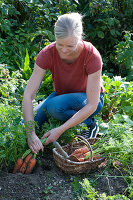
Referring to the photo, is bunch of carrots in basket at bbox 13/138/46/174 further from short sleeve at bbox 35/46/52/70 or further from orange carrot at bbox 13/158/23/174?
short sleeve at bbox 35/46/52/70

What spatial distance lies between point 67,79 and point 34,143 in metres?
0.75

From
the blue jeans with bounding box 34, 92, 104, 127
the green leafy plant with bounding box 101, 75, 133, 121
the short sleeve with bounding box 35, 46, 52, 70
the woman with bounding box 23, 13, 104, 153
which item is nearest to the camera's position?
the woman with bounding box 23, 13, 104, 153

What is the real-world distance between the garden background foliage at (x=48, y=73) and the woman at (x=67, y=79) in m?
0.13

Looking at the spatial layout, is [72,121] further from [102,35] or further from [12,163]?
[102,35]

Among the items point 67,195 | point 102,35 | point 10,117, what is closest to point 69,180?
point 67,195

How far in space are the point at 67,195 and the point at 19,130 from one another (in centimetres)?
64

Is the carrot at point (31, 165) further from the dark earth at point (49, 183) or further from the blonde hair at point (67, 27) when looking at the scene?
the blonde hair at point (67, 27)

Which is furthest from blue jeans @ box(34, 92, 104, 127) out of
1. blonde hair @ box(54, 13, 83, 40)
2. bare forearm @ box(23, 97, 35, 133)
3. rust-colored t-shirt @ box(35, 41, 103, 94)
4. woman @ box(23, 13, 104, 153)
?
blonde hair @ box(54, 13, 83, 40)

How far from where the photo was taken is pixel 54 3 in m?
4.32

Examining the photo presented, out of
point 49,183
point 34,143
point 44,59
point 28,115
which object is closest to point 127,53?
point 44,59

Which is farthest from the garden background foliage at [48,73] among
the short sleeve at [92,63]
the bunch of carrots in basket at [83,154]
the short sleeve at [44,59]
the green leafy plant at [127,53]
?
the short sleeve at [92,63]

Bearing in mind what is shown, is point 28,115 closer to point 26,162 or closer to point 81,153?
point 26,162

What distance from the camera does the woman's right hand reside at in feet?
7.00

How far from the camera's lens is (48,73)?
12.0 feet
